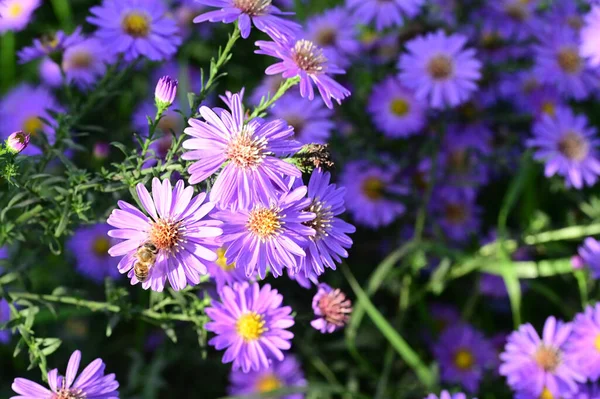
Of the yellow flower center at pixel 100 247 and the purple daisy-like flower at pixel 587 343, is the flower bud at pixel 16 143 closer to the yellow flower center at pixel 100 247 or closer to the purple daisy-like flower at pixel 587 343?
the yellow flower center at pixel 100 247

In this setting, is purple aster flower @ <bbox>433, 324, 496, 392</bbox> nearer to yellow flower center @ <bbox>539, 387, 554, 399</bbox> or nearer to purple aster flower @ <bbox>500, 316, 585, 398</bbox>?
yellow flower center @ <bbox>539, 387, 554, 399</bbox>

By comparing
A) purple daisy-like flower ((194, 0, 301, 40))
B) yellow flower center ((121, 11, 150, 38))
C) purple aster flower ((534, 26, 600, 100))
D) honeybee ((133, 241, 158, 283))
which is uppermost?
purple aster flower ((534, 26, 600, 100))

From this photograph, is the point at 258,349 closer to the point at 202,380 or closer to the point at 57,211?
the point at 57,211

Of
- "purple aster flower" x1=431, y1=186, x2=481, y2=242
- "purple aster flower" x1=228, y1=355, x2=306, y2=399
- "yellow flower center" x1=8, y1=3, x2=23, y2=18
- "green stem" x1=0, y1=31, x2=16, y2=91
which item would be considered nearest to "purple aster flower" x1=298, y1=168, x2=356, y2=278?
"purple aster flower" x1=228, y1=355, x2=306, y2=399

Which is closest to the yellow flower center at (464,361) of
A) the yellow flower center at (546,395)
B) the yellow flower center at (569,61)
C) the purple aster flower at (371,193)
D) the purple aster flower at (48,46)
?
the yellow flower center at (546,395)

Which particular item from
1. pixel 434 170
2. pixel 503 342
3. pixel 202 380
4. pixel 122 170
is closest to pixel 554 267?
pixel 503 342

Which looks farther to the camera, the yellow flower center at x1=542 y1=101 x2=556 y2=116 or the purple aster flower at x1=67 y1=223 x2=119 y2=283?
the yellow flower center at x1=542 y1=101 x2=556 y2=116

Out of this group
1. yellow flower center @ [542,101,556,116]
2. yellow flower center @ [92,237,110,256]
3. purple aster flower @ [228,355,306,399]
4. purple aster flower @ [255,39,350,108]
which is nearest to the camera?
purple aster flower @ [255,39,350,108]
